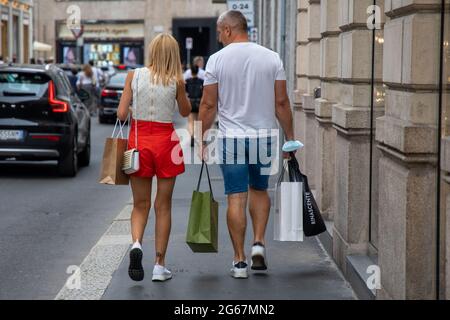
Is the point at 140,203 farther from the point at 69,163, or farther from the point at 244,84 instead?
the point at 69,163

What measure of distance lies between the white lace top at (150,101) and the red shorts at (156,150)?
0.05 m

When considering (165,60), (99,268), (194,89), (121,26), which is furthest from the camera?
(121,26)

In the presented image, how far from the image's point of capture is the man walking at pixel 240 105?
7574mm

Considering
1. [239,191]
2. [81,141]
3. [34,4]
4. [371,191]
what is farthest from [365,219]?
[34,4]

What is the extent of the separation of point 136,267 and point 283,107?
5.24ft

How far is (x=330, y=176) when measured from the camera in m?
9.57

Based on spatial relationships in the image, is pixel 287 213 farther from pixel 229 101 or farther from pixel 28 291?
pixel 28 291

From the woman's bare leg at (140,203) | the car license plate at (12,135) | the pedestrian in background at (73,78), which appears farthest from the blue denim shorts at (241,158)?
the pedestrian in background at (73,78)

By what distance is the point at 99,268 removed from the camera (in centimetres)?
807

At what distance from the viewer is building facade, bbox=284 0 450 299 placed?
5.45 meters

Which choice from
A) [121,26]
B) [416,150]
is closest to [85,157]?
[416,150]

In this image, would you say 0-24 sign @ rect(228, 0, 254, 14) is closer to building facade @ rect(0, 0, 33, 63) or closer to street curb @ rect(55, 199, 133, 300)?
street curb @ rect(55, 199, 133, 300)
